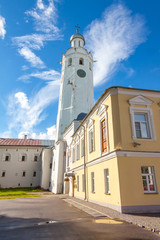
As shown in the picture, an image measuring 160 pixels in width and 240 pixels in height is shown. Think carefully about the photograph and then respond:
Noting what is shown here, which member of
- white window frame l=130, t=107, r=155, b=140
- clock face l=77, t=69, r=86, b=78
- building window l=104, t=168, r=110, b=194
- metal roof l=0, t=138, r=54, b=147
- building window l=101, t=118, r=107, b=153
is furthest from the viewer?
metal roof l=0, t=138, r=54, b=147

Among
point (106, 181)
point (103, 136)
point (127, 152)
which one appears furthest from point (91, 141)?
point (127, 152)

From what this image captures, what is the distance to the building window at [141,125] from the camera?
11.6m

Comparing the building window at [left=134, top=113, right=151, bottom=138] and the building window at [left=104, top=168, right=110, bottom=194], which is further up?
the building window at [left=134, top=113, right=151, bottom=138]

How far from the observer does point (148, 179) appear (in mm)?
10453

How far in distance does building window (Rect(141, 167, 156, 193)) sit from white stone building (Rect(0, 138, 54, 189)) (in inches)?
1077

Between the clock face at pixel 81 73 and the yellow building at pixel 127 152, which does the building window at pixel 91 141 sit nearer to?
the yellow building at pixel 127 152

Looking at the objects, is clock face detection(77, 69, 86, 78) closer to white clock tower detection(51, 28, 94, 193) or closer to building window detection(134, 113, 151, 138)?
white clock tower detection(51, 28, 94, 193)

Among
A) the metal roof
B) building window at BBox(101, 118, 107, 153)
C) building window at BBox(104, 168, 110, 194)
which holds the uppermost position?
the metal roof

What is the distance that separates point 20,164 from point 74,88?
21082 mm

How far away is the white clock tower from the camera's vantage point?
103 feet

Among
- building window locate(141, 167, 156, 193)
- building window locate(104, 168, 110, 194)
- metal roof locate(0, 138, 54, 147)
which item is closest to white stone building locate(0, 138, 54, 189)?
metal roof locate(0, 138, 54, 147)

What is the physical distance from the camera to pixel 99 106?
14.0 metres

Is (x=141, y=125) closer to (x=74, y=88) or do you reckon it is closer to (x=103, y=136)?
(x=103, y=136)

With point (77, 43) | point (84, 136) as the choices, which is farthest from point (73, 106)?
point (77, 43)
